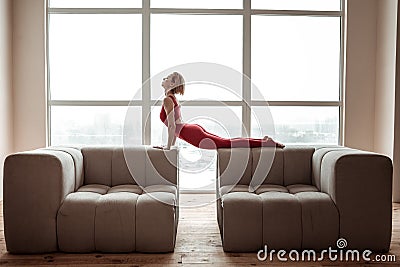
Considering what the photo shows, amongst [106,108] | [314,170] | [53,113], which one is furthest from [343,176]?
[53,113]

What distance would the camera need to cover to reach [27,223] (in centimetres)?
298

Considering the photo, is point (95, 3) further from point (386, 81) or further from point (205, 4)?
point (386, 81)

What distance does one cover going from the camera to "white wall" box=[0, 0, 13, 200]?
472 centimetres

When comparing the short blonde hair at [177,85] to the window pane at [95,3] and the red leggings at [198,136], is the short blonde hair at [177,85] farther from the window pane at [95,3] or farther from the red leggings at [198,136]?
the window pane at [95,3]

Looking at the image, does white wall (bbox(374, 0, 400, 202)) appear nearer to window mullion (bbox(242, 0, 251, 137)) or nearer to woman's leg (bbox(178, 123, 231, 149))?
window mullion (bbox(242, 0, 251, 137))

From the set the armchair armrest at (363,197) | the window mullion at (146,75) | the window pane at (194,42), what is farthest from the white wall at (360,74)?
the armchair armrest at (363,197)

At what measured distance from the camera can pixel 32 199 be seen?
2.97 meters

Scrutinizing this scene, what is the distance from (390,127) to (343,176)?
210 cm

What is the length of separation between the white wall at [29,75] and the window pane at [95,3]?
0.18m

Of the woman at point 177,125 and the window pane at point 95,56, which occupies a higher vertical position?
the window pane at point 95,56

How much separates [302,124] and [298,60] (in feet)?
2.36

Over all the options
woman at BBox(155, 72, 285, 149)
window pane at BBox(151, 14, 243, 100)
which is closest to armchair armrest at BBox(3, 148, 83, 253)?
woman at BBox(155, 72, 285, 149)

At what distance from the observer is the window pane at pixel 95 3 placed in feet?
16.8

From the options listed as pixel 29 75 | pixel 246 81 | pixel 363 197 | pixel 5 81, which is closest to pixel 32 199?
pixel 363 197
